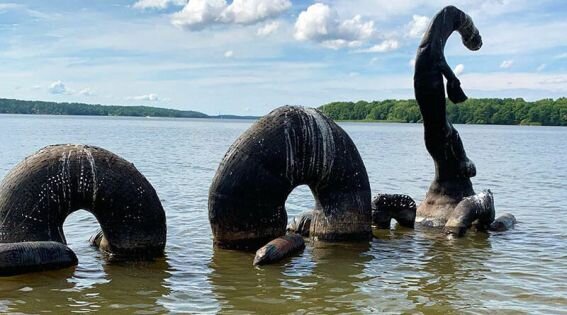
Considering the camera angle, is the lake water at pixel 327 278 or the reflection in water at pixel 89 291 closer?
the reflection in water at pixel 89 291

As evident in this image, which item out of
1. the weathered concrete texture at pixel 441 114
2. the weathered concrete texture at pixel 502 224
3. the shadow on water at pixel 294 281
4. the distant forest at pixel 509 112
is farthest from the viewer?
the distant forest at pixel 509 112

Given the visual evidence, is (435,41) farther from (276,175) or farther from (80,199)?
(80,199)

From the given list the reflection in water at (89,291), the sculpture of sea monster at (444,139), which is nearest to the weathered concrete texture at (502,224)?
the sculpture of sea monster at (444,139)

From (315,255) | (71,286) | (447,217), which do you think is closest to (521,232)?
(447,217)

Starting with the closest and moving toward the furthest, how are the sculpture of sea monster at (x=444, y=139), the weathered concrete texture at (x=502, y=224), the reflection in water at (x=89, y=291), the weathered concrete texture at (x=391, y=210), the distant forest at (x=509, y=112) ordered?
the reflection in water at (x=89, y=291)
the sculpture of sea monster at (x=444, y=139)
the weathered concrete texture at (x=391, y=210)
the weathered concrete texture at (x=502, y=224)
the distant forest at (x=509, y=112)

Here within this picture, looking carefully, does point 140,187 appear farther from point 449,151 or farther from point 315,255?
point 449,151

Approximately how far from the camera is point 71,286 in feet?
30.9

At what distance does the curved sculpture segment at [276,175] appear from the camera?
1145 cm

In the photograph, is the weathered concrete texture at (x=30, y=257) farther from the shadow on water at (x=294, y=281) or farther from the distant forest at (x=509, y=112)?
the distant forest at (x=509, y=112)

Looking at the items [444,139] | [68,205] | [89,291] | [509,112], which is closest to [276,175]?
[68,205]

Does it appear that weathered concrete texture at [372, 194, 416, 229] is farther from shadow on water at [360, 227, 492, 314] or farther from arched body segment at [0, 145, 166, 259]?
arched body segment at [0, 145, 166, 259]

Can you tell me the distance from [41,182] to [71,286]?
5.52 feet

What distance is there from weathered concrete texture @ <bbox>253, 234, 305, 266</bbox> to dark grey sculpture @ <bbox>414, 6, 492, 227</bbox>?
173 inches

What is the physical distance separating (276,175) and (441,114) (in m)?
4.65
